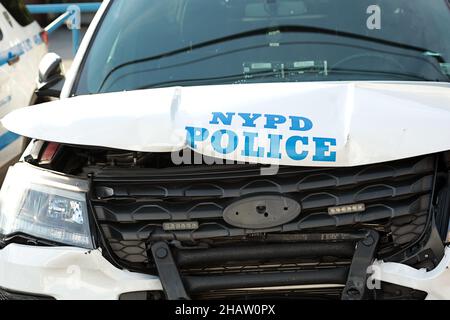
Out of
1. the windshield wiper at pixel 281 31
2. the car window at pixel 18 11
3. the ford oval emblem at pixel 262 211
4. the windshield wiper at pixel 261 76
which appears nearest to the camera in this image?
the ford oval emblem at pixel 262 211

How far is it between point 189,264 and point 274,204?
0.37m

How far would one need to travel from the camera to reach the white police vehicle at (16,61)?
16.9ft

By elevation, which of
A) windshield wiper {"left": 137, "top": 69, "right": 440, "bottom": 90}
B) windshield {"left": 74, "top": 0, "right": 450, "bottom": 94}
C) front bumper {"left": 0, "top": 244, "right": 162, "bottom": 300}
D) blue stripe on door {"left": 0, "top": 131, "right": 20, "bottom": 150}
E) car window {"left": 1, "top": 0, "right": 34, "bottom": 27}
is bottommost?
front bumper {"left": 0, "top": 244, "right": 162, "bottom": 300}

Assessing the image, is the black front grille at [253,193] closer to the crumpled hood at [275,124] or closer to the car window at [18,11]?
the crumpled hood at [275,124]

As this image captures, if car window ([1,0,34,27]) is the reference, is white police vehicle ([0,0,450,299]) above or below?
below

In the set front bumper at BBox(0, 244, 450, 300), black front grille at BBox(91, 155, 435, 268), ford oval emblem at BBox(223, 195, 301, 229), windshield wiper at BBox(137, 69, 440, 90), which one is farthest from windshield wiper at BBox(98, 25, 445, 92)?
ford oval emblem at BBox(223, 195, 301, 229)

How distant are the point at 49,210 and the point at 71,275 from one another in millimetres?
266

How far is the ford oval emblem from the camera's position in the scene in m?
2.39

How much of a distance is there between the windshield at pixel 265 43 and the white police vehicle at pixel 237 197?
436 mm

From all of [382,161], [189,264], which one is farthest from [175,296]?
[382,161]

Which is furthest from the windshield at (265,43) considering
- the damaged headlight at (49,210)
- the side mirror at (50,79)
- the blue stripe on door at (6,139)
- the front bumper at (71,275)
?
the blue stripe on door at (6,139)

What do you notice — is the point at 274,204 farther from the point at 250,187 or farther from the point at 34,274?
the point at 34,274

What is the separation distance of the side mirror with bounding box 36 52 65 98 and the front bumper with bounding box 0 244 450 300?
1.33m

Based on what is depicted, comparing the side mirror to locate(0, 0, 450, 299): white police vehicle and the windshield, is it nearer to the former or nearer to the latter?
the windshield
